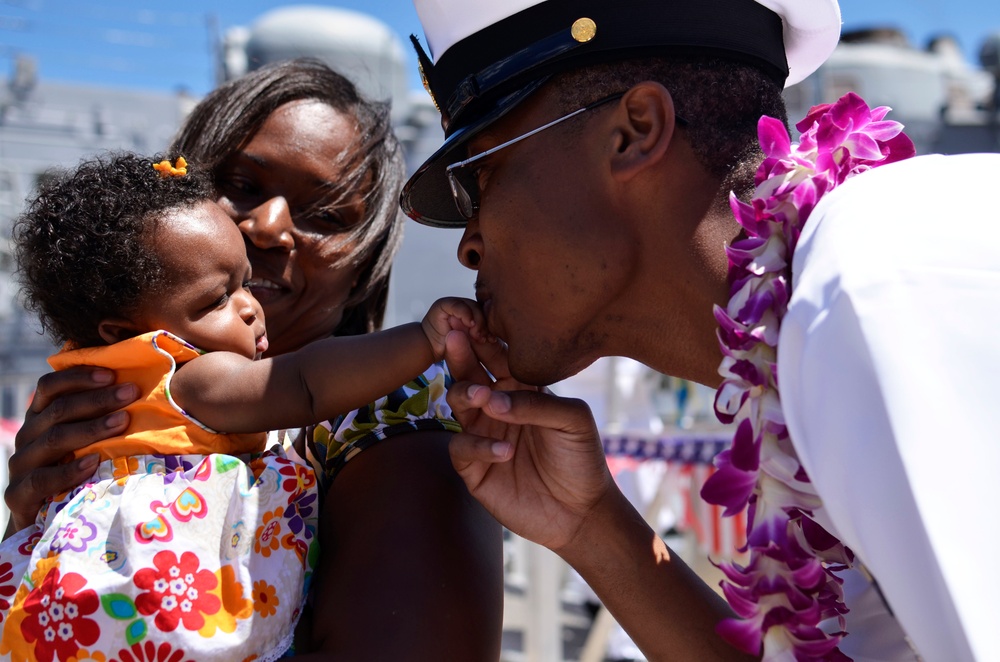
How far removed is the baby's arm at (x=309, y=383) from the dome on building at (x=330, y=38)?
51.2ft

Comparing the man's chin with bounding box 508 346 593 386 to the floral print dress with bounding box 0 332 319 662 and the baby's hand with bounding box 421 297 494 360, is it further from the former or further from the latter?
the floral print dress with bounding box 0 332 319 662

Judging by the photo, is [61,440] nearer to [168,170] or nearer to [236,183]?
[168,170]

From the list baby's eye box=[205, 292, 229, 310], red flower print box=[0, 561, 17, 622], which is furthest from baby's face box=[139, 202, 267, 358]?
red flower print box=[0, 561, 17, 622]

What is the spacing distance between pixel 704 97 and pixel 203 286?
3.91 feet

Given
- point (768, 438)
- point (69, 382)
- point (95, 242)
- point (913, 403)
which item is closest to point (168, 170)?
point (95, 242)

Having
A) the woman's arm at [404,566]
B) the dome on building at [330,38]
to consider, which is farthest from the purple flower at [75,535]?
the dome on building at [330,38]

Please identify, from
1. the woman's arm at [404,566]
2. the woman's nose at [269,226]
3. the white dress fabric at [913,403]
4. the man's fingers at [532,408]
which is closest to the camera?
the white dress fabric at [913,403]

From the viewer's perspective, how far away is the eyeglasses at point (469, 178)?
1.98 meters

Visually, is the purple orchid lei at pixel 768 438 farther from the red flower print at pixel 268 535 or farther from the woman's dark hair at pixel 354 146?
the woman's dark hair at pixel 354 146

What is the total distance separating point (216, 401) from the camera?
2023 millimetres

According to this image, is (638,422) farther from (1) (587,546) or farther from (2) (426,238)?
(2) (426,238)

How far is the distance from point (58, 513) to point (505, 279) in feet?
3.43

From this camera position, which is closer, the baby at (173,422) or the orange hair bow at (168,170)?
the baby at (173,422)

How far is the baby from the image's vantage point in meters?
1.78
